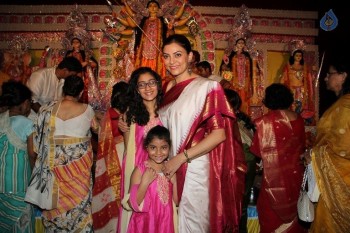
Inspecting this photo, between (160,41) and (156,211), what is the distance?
447 centimetres

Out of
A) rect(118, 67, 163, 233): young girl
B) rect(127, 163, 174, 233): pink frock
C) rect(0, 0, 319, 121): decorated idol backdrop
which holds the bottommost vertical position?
rect(127, 163, 174, 233): pink frock

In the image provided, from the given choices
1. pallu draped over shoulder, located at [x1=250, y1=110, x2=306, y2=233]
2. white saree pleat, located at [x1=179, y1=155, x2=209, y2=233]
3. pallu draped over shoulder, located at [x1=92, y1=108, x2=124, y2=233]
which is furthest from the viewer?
pallu draped over shoulder, located at [x1=250, y1=110, x2=306, y2=233]

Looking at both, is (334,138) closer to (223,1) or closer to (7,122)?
(7,122)

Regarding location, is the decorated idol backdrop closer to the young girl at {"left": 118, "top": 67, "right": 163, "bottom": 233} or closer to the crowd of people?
the crowd of people

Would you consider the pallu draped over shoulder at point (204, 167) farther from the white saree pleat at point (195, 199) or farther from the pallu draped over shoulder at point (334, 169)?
the pallu draped over shoulder at point (334, 169)

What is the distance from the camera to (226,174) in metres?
2.46

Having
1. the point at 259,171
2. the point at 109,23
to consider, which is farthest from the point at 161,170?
the point at 109,23

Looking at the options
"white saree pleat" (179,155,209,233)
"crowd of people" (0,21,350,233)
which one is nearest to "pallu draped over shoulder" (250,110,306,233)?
"crowd of people" (0,21,350,233)

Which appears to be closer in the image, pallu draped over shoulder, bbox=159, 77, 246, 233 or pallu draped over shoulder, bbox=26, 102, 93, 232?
pallu draped over shoulder, bbox=159, 77, 246, 233

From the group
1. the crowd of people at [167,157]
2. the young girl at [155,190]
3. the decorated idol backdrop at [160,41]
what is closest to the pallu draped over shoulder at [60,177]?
the crowd of people at [167,157]

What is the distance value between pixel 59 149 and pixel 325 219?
2.30 metres

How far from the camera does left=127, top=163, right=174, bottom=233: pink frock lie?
241 centimetres

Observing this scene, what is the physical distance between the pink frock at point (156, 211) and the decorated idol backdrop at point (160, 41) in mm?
4057

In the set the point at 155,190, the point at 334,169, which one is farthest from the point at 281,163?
the point at 155,190
